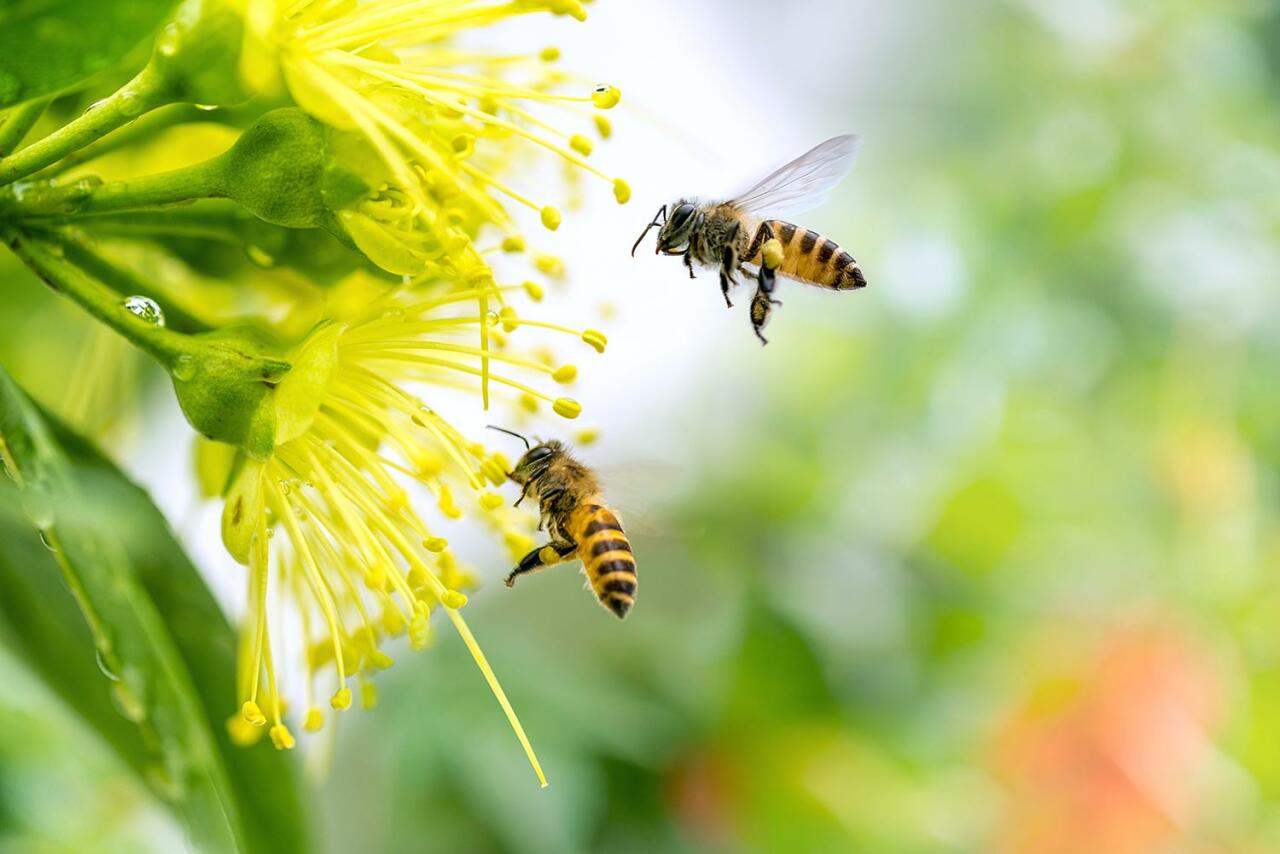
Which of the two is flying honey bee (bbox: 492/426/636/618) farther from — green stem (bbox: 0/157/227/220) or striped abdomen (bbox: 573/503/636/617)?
green stem (bbox: 0/157/227/220)

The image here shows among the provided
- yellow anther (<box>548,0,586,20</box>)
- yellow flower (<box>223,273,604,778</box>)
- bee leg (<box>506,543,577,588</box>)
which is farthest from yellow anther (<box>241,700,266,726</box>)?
yellow anther (<box>548,0,586,20</box>)

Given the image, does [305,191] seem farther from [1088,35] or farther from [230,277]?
[1088,35]

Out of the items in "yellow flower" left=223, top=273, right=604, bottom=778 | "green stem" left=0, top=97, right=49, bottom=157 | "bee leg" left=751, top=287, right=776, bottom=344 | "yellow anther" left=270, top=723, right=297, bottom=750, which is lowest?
"yellow anther" left=270, top=723, right=297, bottom=750

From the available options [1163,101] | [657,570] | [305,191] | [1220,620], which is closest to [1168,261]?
[1163,101]

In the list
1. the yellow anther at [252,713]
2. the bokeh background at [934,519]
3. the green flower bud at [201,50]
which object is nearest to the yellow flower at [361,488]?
the yellow anther at [252,713]

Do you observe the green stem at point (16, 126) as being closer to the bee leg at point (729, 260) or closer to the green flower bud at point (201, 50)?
the green flower bud at point (201, 50)

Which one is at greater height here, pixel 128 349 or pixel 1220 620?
pixel 1220 620

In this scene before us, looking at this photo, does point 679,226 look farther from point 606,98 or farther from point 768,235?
point 606,98

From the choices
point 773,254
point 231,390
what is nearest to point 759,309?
point 773,254

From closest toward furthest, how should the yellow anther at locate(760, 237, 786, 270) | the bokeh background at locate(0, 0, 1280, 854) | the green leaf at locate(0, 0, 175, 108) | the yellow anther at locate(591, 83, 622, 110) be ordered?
the green leaf at locate(0, 0, 175, 108) < the yellow anther at locate(591, 83, 622, 110) < the yellow anther at locate(760, 237, 786, 270) < the bokeh background at locate(0, 0, 1280, 854)
